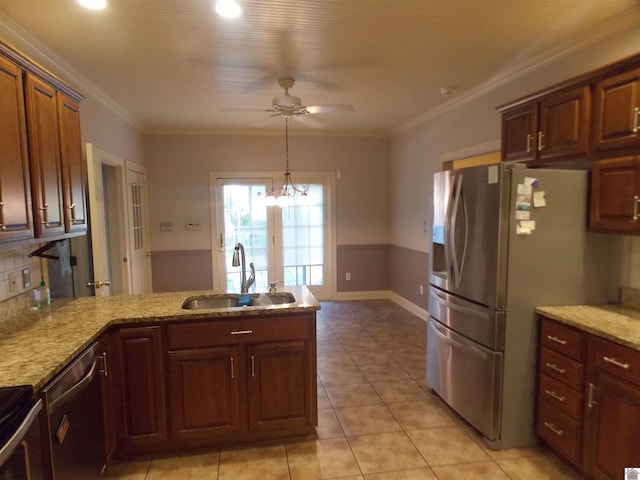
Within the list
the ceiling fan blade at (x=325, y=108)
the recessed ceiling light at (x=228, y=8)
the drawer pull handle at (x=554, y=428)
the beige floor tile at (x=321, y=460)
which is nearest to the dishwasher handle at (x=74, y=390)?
the beige floor tile at (x=321, y=460)

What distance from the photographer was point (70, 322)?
215 centimetres

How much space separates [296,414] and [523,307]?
1.53 meters

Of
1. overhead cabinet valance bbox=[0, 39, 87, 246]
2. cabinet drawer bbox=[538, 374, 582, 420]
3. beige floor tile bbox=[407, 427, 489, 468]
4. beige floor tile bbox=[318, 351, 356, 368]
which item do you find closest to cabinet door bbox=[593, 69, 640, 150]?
cabinet drawer bbox=[538, 374, 582, 420]

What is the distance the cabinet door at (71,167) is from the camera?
2.28 meters

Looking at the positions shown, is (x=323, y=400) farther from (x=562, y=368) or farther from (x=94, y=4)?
(x=94, y=4)

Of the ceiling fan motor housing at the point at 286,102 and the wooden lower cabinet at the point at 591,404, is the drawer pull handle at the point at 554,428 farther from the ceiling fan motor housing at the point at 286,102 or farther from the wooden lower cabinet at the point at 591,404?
the ceiling fan motor housing at the point at 286,102

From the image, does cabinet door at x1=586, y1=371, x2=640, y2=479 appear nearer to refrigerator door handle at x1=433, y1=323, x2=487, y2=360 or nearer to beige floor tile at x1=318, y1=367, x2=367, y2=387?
refrigerator door handle at x1=433, y1=323, x2=487, y2=360

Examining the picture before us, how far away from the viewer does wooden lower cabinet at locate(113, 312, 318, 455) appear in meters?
2.27

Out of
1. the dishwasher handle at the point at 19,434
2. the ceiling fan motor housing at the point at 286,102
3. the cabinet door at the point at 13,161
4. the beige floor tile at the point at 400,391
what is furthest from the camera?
the ceiling fan motor housing at the point at 286,102

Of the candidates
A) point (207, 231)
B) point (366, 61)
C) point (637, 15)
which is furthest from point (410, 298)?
point (637, 15)

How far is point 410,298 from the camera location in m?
5.48

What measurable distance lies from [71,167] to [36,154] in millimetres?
392

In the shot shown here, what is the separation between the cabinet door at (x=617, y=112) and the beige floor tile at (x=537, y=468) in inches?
71.3

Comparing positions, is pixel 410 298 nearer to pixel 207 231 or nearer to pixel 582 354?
pixel 207 231
